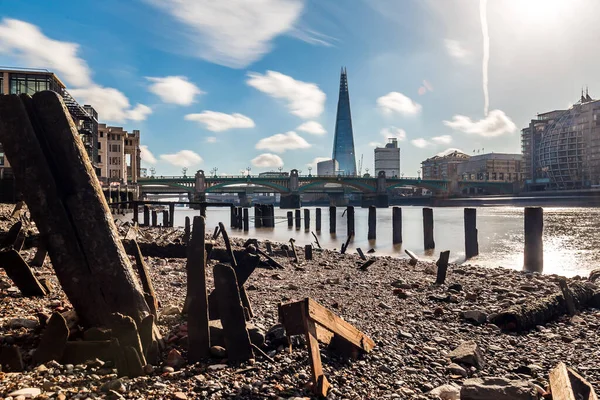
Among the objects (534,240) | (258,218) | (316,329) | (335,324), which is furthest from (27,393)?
(258,218)

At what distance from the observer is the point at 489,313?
21.4 ft

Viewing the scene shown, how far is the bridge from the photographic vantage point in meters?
88.4

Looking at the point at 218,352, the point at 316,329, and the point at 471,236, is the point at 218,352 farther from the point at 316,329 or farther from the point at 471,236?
the point at 471,236

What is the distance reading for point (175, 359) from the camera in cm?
374

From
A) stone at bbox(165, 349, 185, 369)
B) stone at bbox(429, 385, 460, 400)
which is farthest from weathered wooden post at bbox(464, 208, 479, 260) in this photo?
stone at bbox(165, 349, 185, 369)

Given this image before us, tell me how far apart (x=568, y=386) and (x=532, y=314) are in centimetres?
314

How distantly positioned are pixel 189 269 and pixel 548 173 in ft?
489

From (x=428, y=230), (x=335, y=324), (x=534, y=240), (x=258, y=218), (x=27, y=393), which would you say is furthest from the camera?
(x=258, y=218)

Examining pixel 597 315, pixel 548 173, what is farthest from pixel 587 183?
pixel 597 315

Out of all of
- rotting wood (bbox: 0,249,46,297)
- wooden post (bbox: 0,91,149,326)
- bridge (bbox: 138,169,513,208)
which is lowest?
rotting wood (bbox: 0,249,46,297)

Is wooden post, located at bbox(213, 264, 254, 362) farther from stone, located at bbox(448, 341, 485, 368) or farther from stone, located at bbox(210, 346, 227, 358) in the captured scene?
stone, located at bbox(448, 341, 485, 368)

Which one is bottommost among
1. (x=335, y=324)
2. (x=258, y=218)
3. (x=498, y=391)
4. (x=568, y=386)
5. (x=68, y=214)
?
(x=258, y=218)

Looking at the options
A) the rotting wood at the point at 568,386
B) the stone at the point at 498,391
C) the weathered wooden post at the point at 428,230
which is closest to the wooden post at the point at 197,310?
the stone at the point at 498,391

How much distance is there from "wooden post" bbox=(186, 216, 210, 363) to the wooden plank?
1050 mm
